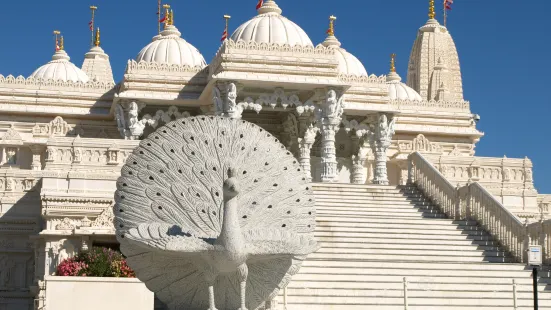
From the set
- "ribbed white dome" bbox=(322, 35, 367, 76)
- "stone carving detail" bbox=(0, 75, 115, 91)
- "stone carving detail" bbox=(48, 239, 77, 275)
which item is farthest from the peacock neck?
"stone carving detail" bbox=(0, 75, 115, 91)

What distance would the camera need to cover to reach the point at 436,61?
184 ft

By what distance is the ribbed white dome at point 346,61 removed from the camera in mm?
40156

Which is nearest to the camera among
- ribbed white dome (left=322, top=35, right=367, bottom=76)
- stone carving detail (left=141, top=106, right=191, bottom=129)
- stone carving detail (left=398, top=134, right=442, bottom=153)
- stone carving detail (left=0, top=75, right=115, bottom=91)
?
stone carving detail (left=141, top=106, right=191, bottom=129)

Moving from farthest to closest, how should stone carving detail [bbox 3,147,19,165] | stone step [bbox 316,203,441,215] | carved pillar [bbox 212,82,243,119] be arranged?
stone carving detail [bbox 3,147,19,165]
carved pillar [bbox 212,82,243,119]
stone step [bbox 316,203,441,215]

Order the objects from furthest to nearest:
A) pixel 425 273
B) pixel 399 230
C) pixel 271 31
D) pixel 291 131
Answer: pixel 291 131
pixel 271 31
pixel 399 230
pixel 425 273

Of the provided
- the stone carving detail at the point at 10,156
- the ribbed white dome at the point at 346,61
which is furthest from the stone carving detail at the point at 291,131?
the stone carving detail at the point at 10,156

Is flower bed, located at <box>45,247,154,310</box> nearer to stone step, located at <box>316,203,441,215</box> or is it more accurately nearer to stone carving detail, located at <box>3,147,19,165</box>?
stone step, located at <box>316,203,441,215</box>

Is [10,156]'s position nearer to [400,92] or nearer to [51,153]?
[51,153]

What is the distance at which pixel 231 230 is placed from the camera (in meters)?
15.6

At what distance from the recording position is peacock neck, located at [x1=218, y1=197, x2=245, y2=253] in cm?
1561

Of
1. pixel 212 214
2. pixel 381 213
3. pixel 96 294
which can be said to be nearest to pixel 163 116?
pixel 381 213

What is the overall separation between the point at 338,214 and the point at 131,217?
12.6 metres

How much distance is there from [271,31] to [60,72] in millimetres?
10790

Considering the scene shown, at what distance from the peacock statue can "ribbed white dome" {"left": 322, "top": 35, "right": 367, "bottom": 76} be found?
888 inches
